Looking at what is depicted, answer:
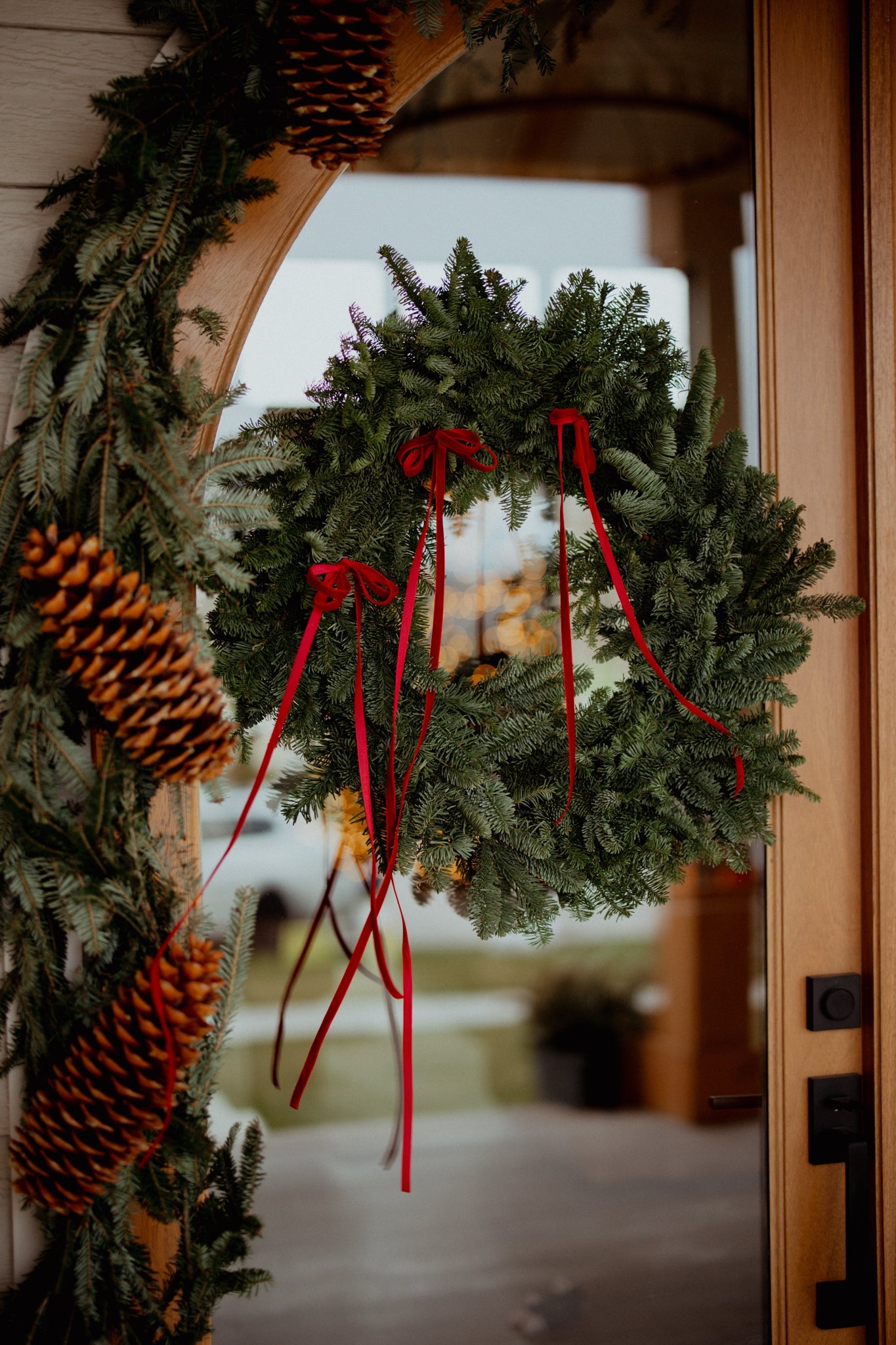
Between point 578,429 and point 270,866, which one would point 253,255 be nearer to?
point 578,429

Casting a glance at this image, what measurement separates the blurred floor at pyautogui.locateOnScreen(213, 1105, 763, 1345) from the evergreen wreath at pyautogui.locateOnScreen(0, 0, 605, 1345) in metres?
0.26

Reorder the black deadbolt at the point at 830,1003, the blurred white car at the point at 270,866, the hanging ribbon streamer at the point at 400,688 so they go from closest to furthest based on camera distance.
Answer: the hanging ribbon streamer at the point at 400,688
the blurred white car at the point at 270,866
the black deadbolt at the point at 830,1003

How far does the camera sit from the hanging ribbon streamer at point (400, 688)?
34.3 inches

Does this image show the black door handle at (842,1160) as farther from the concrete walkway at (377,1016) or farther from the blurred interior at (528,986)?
the concrete walkway at (377,1016)

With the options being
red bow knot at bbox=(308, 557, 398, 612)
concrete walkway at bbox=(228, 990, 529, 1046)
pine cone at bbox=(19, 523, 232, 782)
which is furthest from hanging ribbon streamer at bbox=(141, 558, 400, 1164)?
concrete walkway at bbox=(228, 990, 529, 1046)

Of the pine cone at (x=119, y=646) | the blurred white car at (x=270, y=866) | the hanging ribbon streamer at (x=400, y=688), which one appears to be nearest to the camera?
the pine cone at (x=119, y=646)

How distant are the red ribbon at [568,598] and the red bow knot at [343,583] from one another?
188 millimetres

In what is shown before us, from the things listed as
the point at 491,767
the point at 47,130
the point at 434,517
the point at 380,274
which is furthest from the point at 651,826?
the point at 47,130

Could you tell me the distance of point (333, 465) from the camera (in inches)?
35.8

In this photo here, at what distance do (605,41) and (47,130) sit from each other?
0.69 meters

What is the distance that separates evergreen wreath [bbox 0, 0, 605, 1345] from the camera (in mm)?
771

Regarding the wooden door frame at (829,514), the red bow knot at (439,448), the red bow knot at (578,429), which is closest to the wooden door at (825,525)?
the wooden door frame at (829,514)

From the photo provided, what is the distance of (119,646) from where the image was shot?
715 millimetres

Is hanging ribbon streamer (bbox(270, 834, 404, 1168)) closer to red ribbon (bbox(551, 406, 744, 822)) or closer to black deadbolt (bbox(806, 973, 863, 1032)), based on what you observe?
red ribbon (bbox(551, 406, 744, 822))
